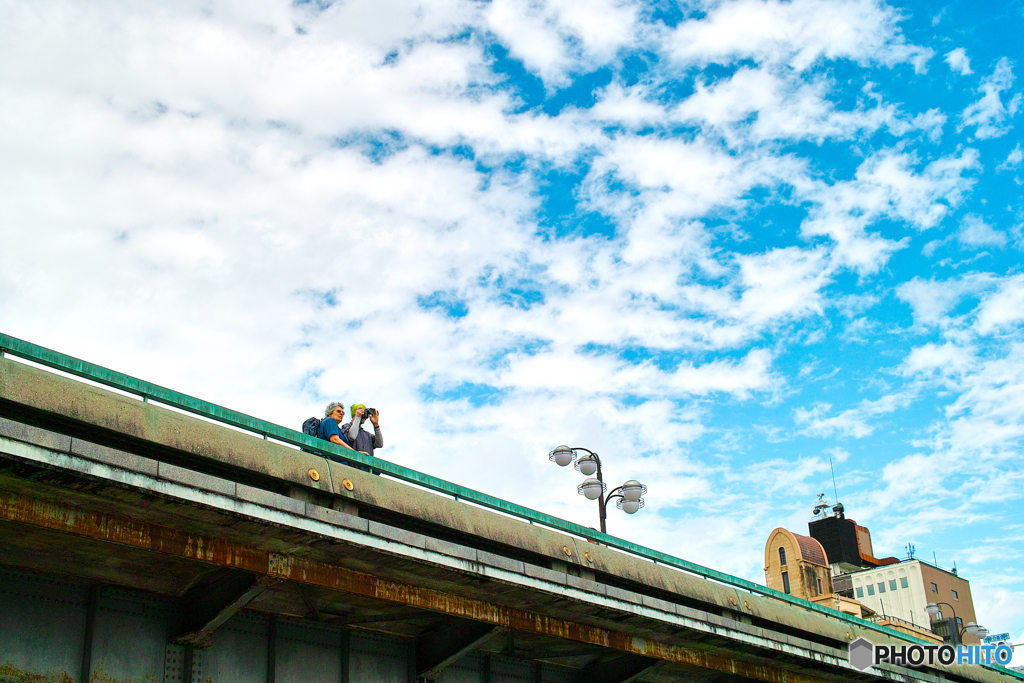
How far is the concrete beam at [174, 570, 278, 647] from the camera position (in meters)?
10.7

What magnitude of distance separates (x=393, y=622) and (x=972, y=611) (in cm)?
12810

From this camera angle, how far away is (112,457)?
29.4 ft

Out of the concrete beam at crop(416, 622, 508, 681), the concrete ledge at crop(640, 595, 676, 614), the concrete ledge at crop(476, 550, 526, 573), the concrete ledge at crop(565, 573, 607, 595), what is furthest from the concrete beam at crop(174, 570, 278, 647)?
the concrete ledge at crop(640, 595, 676, 614)

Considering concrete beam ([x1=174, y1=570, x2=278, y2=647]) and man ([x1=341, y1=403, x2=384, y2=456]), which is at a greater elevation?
man ([x1=341, y1=403, x2=384, y2=456])

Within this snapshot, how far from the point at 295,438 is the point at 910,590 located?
382ft

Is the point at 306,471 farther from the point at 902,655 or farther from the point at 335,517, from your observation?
the point at 902,655

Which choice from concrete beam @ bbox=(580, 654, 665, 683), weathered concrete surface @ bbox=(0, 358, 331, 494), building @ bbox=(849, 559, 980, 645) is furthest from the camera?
building @ bbox=(849, 559, 980, 645)

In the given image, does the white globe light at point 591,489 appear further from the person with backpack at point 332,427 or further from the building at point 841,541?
the building at point 841,541

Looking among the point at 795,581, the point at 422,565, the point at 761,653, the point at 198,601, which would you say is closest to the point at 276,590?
the point at 198,601

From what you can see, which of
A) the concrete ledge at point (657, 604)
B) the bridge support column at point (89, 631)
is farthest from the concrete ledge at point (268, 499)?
the concrete ledge at point (657, 604)

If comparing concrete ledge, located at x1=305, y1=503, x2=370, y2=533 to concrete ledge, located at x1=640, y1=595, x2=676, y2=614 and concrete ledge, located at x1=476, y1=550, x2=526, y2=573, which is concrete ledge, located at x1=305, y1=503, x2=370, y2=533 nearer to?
concrete ledge, located at x1=476, y1=550, x2=526, y2=573

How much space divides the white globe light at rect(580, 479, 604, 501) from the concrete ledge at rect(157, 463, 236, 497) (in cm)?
1291

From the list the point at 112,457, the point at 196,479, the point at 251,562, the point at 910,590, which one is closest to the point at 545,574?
the point at 251,562

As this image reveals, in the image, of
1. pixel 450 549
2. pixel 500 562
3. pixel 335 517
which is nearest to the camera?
pixel 335 517
